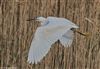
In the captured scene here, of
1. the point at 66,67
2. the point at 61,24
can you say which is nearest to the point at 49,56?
the point at 66,67

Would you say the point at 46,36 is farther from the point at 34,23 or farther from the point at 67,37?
the point at 34,23

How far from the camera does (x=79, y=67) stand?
3.96 meters

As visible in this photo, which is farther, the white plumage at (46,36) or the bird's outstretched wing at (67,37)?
the bird's outstretched wing at (67,37)

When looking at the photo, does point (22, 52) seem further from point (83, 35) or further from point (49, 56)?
point (83, 35)

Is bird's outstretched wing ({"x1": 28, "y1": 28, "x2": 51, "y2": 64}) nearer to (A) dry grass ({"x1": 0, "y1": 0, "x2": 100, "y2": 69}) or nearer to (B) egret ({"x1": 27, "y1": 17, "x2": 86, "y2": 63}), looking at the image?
(B) egret ({"x1": 27, "y1": 17, "x2": 86, "y2": 63})

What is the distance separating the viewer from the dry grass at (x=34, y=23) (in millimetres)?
3857

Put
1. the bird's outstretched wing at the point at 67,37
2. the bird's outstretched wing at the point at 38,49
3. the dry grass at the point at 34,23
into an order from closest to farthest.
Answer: the bird's outstretched wing at the point at 38,49 → the bird's outstretched wing at the point at 67,37 → the dry grass at the point at 34,23

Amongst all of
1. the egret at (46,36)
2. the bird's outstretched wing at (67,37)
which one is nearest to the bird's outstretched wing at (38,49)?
the egret at (46,36)

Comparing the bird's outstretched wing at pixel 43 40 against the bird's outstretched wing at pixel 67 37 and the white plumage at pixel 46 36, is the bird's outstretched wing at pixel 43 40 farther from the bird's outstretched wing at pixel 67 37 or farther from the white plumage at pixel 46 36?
the bird's outstretched wing at pixel 67 37

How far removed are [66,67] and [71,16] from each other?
386 mm

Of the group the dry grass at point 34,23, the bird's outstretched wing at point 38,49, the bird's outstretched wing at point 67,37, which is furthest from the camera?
the dry grass at point 34,23

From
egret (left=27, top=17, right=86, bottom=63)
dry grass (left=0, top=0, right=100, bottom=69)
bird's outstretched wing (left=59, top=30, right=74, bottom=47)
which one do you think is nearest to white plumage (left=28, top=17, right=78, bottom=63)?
egret (left=27, top=17, right=86, bottom=63)

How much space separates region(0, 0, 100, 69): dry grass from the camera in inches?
152

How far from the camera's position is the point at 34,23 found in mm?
3857
